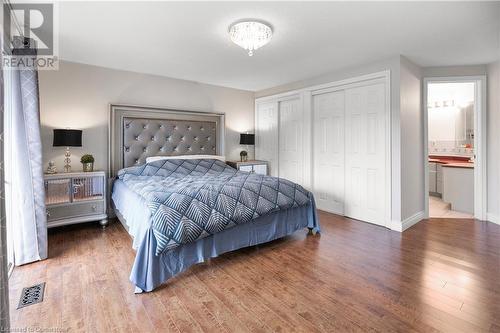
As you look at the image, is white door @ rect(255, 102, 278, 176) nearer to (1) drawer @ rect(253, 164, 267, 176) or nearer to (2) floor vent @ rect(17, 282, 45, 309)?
(1) drawer @ rect(253, 164, 267, 176)

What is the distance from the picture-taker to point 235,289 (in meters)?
1.99

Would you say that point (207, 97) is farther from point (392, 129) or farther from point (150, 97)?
point (392, 129)

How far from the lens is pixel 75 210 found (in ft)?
10.4

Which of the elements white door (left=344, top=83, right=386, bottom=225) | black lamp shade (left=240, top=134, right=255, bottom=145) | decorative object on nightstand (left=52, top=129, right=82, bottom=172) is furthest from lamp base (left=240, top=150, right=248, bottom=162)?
decorative object on nightstand (left=52, top=129, right=82, bottom=172)

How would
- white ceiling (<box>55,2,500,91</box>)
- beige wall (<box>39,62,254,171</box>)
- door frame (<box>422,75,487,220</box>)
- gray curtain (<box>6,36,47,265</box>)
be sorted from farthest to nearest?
door frame (<box>422,75,487,220</box>) < beige wall (<box>39,62,254,171</box>) < gray curtain (<box>6,36,47,265</box>) < white ceiling (<box>55,2,500,91</box>)

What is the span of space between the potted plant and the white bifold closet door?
3.33 meters

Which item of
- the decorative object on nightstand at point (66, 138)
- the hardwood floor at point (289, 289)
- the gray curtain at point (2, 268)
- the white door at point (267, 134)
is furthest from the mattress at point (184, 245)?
the white door at point (267, 134)

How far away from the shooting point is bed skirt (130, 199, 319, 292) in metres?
1.94

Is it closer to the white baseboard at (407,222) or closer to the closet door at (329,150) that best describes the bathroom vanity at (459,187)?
the white baseboard at (407,222)

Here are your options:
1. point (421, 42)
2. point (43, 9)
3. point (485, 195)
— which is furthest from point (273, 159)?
point (43, 9)

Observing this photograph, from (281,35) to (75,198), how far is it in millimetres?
3071

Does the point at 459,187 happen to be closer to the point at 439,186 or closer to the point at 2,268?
the point at 439,186

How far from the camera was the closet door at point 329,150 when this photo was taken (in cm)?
397

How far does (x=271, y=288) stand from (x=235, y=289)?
0.28 metres
